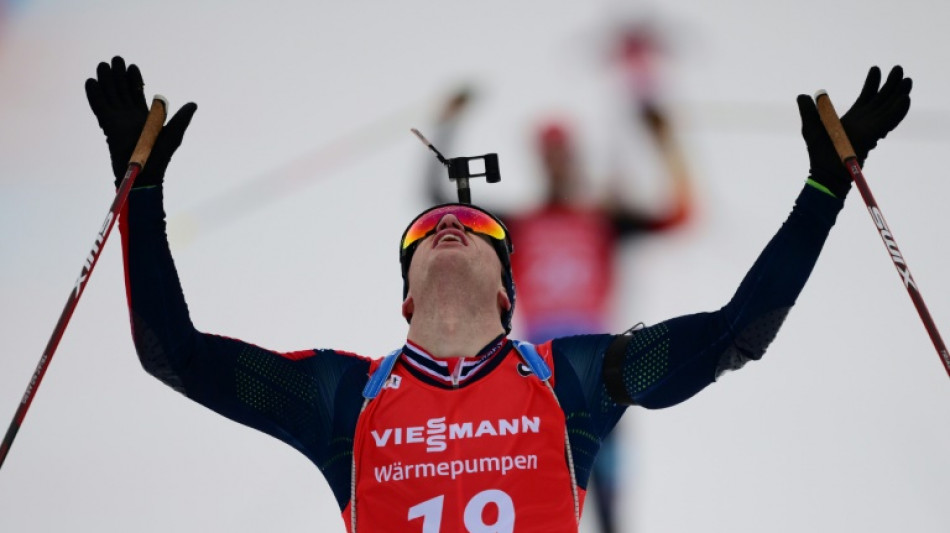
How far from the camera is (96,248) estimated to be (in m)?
4.08

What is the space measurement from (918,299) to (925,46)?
4186mm

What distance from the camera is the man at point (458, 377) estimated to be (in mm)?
4020

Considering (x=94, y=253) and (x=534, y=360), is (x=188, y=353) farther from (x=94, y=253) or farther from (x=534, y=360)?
(x=534, y=360)

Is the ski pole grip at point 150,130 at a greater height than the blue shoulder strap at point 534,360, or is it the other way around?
the ski pole grip at point 150,130

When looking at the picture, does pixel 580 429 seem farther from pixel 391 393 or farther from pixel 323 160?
pixel 323 160

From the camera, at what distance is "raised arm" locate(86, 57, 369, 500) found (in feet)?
13.4

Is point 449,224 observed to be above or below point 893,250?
above

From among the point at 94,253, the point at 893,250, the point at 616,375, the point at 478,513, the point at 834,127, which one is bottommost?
the point at 478,513

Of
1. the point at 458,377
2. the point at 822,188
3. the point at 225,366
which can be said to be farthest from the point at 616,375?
the point at 225,366

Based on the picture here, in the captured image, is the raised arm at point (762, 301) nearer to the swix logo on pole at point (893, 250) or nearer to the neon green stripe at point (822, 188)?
the neon green stripe at point (822, 188)

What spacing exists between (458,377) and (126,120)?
1483 mm

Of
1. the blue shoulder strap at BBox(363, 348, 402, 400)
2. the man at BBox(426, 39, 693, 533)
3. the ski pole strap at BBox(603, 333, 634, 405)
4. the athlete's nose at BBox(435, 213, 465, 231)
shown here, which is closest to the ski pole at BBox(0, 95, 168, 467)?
the blue shoulder strap at BBox(363, 348, 402, 400)

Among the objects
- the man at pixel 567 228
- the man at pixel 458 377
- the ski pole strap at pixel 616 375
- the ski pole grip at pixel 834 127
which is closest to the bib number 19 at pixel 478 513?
the man at pixel 458 377

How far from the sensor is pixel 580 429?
13.9ft
